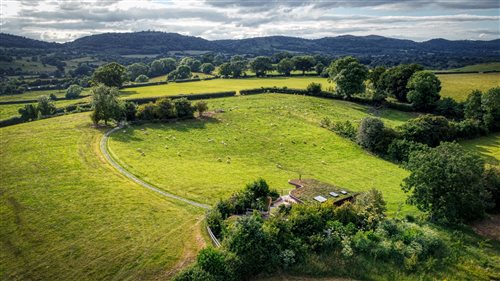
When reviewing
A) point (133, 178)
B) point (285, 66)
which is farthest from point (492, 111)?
point (285, 66)

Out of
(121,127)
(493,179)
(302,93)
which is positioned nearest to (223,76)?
(302,93)

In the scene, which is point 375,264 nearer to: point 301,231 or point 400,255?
point 400,255

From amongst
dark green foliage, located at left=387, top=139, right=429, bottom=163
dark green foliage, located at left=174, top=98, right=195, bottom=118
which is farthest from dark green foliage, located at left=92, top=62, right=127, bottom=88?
dark green foliage, located at left=387, top=139, right=429, bottom=163

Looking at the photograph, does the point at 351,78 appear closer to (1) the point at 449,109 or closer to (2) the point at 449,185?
(1) the point at 449,109

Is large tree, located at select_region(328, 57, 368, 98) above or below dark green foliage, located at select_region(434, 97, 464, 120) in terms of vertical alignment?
above

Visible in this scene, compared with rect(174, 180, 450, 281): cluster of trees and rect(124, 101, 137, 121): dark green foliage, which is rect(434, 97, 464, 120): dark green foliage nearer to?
rect(174, 180, 450, 281): cluster of trees

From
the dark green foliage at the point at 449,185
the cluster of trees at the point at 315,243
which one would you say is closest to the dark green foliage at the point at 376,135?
the dark green foliage at the point at 449,185

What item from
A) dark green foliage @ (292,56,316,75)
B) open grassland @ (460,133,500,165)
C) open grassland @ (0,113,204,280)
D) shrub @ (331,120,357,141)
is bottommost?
open grassland @ (460,133,500,165)
